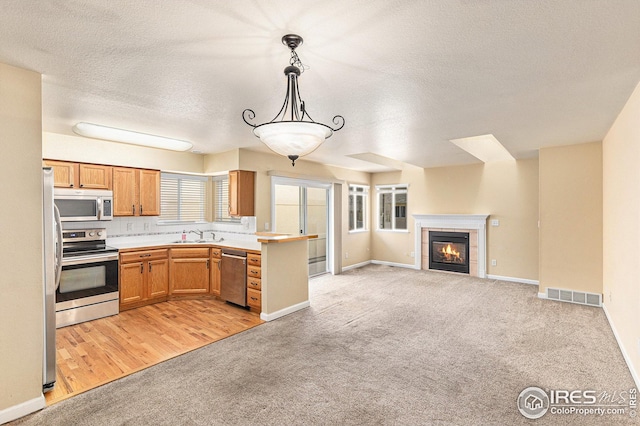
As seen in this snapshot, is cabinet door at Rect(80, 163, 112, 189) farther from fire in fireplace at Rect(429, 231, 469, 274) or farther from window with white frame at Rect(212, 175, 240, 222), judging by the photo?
fire in fireplace at Rect(429, 231, 469, 274)

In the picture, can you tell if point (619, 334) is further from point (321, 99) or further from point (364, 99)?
point (321, 99)

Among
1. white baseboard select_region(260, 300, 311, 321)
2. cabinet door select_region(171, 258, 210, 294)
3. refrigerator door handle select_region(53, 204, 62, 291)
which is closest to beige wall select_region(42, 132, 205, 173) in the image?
cabinet door select_region(171, 258, 210, 294)

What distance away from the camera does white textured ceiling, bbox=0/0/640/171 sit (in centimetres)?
169

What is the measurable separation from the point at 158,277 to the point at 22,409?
2633 millimetres

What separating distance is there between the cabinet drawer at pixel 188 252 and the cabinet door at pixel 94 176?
52.7 inches

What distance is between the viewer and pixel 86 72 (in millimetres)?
2445

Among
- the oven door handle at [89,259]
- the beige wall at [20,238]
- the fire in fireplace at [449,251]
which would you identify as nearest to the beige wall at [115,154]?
the oven door handle at [89,259]

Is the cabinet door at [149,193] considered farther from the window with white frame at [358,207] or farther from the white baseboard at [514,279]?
the white baseboard at [514,279]

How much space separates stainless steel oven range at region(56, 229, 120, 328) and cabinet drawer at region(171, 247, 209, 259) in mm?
821

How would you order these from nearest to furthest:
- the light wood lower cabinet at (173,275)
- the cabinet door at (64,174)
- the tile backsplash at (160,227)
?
the cabinet door at (64,174)
the light wood lower cabinet at (173,275)
the tile backsplash at (160,227)

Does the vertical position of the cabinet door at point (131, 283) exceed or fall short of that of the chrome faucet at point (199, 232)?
it falls short

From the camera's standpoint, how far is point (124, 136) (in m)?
4.22

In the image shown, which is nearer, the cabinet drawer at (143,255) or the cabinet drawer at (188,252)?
the cabinet drawer at (143,255)

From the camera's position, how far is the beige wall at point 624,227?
108 inches
